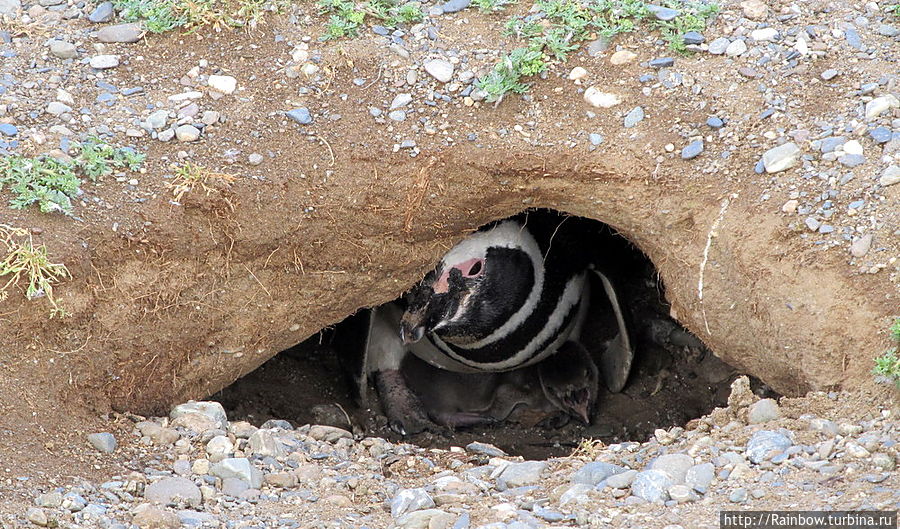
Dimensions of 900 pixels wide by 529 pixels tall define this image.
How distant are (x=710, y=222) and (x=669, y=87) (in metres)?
0.53

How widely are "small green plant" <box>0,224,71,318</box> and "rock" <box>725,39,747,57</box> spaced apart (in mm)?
2441

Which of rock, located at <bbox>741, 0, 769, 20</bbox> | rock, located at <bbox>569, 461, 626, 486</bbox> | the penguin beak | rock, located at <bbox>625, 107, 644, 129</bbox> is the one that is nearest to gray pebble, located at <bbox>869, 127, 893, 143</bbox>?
rock, located at <bbox>741, 0, 769, 20</bbox>

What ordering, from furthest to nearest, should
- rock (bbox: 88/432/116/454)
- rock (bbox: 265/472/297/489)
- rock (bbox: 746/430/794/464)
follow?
rock (bbox: 88/432/116/454)
rock (bbox: 265/472/297/489)
rock (bbox: 746/430/794/464)

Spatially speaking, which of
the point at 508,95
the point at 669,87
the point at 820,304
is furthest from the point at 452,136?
the point at 820,304

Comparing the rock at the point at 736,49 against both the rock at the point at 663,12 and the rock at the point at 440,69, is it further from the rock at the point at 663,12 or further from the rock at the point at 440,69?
the rock at the point at 440,69

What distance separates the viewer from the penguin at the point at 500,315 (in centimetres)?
412

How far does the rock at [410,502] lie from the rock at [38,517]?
2.87ft

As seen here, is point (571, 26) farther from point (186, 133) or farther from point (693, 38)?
point (186, 133)

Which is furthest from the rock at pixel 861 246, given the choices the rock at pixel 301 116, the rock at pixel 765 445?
the rock at pixel 301 116

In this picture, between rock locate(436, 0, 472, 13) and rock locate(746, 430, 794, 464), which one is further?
rock locate(436, 0, 472, 13)

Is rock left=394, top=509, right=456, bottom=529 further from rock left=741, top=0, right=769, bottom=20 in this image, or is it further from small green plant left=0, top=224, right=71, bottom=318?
rock left=741, top=0, right=769, bottom=20

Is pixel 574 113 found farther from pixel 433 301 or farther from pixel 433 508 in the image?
pixel 433 508

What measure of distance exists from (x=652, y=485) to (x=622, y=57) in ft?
5.79

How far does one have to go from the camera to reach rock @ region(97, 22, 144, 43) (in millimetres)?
3617
